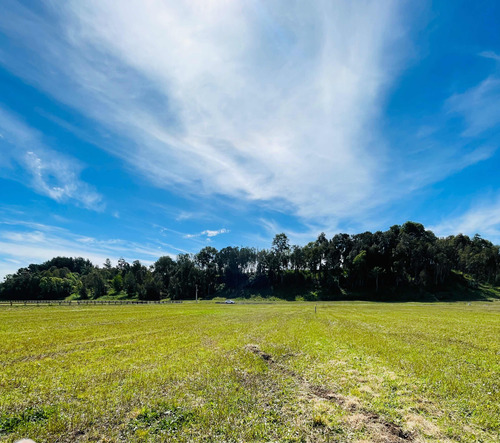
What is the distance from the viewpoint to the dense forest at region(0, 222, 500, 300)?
366 ft

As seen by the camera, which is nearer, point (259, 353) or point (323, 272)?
point (259, 353)

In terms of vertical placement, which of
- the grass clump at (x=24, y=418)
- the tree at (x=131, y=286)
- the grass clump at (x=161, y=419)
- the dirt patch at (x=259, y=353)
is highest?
the tree at (x=131, y=286)

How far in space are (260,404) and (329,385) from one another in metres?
3.78

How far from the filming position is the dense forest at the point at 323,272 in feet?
366

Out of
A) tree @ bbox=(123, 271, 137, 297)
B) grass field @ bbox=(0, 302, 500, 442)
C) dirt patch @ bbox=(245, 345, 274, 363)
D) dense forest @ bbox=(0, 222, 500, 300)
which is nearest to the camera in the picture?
grass field @ bbox=(0, 302, 500, 442)

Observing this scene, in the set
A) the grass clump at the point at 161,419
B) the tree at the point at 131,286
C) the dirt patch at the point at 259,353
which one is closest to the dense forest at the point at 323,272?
the tree at the point at 131,286

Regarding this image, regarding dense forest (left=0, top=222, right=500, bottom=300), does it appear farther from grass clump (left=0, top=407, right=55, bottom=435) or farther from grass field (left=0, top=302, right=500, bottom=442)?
grass clump (left=0, top=407, right=55, bottom=435)

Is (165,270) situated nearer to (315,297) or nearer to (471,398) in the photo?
(315,297)

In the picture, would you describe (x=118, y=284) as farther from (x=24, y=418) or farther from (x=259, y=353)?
(x=24, y=418)

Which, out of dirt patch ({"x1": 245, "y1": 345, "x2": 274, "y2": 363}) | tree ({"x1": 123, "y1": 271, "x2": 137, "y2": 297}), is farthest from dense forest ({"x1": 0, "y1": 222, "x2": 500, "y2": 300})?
dirt patch ({"x1": 245, "y1": 345, "x2": 274, "y2": 363})

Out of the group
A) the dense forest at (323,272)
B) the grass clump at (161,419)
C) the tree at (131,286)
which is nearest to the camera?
the grass clump at (161,419)

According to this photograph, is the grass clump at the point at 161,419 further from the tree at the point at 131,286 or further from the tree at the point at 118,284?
the tree at the point at 118,284

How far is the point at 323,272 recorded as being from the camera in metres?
131

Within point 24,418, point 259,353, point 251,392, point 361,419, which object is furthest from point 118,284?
point 361,419
